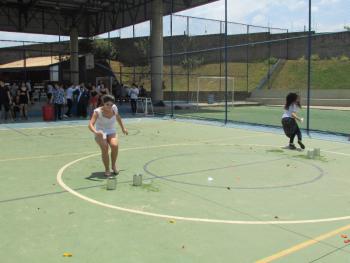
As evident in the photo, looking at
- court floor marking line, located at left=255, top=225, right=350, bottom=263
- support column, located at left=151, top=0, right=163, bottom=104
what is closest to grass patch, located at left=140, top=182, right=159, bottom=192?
court floor marking line, located at left=255, top=225, right=350, bottom=263

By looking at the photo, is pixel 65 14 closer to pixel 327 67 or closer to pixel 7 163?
pixel 327 67

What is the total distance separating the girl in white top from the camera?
24.5 ft

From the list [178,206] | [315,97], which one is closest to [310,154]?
[178,206]

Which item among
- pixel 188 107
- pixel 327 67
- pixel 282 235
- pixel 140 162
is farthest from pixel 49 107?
pixel 327 67

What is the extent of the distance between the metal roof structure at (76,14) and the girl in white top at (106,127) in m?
19.5

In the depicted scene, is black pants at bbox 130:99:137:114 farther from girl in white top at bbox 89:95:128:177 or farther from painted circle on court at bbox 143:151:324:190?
girl in white top at bbox 89:95:128:177

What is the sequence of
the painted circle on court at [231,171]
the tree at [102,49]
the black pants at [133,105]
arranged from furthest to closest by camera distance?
the tree at [102,49] → the black pants at [133,105] → the painted circle on court at [231,171]

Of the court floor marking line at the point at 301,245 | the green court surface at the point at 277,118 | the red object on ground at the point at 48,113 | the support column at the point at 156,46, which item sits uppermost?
the support column at the point at 156,46

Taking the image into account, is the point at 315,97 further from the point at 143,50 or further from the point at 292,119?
the point at 292,119

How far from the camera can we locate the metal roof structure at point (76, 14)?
2888cm

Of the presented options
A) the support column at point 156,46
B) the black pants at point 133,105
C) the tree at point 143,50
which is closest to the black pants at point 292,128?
the black pants at point 133,105

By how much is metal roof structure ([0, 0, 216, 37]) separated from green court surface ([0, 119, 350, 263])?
60.6ft

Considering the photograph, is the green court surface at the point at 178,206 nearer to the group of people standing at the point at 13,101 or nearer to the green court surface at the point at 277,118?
the green court surface at the point at 277,118

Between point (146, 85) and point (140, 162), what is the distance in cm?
2805
